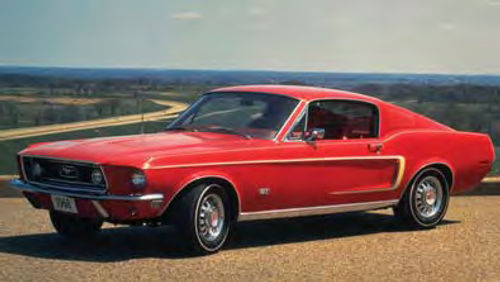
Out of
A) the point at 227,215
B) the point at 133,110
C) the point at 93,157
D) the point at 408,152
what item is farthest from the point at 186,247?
the point at 133,110

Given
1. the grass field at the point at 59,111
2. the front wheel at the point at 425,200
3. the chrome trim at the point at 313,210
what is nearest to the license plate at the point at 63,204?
the chrome trim at the point at 313,210

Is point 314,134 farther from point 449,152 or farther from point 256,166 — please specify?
point 449,152

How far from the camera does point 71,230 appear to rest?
8.77 meters

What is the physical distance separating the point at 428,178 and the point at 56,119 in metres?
7.96

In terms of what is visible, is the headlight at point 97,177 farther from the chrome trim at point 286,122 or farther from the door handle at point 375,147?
the door handle at point 375,147

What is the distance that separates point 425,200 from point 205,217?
2866 mm

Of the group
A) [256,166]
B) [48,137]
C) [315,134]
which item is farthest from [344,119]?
[48,137]

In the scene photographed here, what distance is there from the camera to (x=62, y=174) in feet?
26.5

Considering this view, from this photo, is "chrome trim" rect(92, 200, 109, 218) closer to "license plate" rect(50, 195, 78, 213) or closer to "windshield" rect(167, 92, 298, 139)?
"license plate" rect(50, 195, 78, 213)

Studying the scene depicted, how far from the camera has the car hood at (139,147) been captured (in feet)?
25.5

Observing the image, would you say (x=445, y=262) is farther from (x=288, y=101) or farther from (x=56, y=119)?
(x=56, y=119)

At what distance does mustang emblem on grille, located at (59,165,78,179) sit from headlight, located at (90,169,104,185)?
201 mm

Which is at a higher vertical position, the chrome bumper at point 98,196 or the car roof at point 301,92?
the car roof at point 301,92

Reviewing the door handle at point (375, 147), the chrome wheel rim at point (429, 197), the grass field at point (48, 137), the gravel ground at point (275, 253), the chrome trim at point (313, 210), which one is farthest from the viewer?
the grass field at point (48, 137)
